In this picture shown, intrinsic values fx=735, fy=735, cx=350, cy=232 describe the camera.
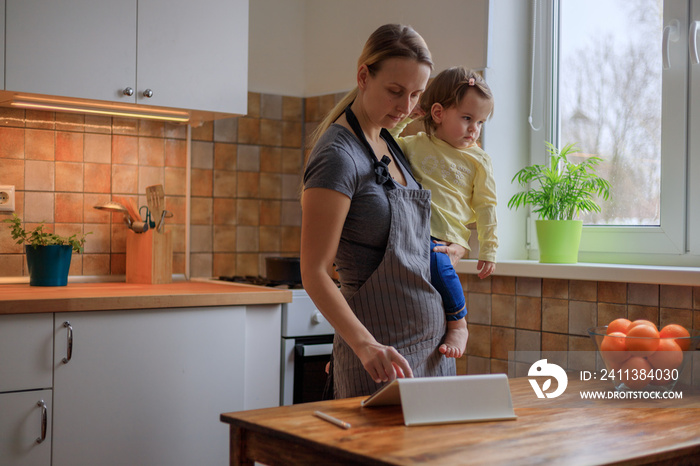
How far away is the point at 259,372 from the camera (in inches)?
98.3

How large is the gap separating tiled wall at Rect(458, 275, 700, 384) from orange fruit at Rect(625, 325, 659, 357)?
1.39 ft

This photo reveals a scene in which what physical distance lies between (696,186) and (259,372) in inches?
58.6

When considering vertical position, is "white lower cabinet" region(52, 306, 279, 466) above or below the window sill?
below

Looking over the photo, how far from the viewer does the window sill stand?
75.0 inches

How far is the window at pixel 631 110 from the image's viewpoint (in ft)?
7.03

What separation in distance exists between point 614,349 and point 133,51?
1.79 m

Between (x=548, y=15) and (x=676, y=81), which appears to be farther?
(x=548, y=15)

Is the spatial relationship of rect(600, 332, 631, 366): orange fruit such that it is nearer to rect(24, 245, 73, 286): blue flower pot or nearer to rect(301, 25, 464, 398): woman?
rect(301, 25, 464, 398): woman

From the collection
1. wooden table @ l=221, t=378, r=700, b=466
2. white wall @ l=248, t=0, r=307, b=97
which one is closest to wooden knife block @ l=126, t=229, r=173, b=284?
white wall @ l=248, t=0, r=307, b=97

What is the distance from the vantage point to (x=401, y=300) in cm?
148

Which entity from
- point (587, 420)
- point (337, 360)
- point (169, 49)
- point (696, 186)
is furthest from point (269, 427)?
point (169, 49)

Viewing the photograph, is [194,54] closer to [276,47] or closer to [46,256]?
[276,47]

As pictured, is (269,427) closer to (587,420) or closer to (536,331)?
(587,420)

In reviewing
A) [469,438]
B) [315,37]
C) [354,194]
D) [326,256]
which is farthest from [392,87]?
[315,37]
